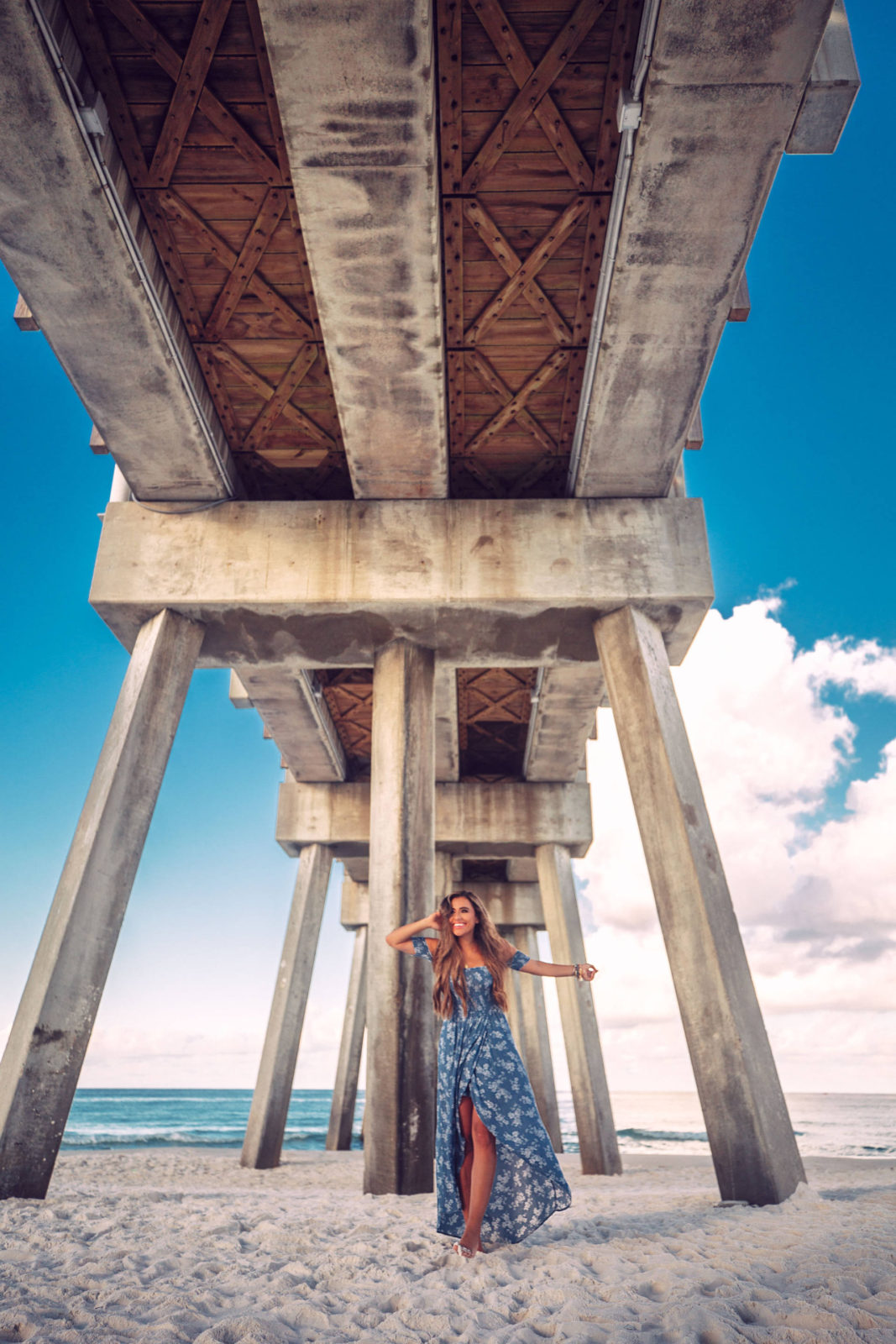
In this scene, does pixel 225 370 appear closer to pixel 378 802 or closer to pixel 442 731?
pixel 378 802

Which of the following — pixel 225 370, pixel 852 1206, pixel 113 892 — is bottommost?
pixel 852 1206

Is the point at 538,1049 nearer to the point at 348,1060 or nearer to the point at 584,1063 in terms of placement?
the point at 348,1060

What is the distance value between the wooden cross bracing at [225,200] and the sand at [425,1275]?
22.6 ft

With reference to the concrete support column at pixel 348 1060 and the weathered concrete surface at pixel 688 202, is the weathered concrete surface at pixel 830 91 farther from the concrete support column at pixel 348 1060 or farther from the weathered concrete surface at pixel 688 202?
the concrete support column at pixel 348 1060

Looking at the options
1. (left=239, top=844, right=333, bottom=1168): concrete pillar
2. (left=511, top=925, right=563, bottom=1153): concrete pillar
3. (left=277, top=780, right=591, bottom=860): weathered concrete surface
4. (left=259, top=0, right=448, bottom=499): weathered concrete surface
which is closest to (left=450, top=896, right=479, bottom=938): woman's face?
(left=259, top=0, right=448, bottom=499): weathered concrete surface

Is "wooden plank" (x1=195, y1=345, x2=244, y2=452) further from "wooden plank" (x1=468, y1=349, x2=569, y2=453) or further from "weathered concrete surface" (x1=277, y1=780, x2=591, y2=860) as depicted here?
"weathered concrete surface" (x1=277, y1=780, x2=591, y2=860)

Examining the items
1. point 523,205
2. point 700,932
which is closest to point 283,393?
point 523,205

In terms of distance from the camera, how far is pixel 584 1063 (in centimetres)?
1452

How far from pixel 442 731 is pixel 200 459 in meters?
7.74

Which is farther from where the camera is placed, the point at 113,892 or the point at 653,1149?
the point at 653,1149

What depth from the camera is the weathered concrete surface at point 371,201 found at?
16.7 feet

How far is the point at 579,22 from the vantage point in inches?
214

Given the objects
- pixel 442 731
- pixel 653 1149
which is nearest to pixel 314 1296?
pixel 442 731

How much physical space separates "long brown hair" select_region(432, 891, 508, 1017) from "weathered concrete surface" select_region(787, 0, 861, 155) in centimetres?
552
